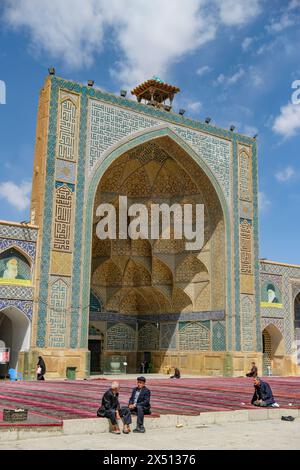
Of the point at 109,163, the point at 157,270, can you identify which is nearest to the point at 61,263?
the point at 109,163

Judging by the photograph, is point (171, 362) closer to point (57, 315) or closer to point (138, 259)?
point (138, 259)

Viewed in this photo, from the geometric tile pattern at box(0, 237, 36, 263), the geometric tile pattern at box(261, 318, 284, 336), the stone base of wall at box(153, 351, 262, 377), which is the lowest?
the stone base of wall at box(153, 351, 262, 377)

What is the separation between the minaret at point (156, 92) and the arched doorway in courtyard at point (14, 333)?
313 inches

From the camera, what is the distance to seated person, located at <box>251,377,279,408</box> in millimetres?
7247

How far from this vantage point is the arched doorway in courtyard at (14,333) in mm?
13515

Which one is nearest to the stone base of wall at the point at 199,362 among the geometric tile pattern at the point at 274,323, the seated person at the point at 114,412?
the geometric tile pattern at the point at 274,323

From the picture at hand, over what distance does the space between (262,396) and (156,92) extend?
42.5 ft

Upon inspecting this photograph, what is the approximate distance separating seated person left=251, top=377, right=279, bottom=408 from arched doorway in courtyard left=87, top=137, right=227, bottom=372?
9738 mm

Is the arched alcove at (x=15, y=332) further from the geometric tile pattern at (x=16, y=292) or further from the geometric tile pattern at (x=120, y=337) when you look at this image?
the geometric tile pattern at (x=120, y=337)

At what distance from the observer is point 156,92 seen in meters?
18.3

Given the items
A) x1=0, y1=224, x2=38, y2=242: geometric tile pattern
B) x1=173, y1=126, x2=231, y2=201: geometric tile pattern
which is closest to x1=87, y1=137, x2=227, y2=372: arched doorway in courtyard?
x1=173, y1=126, x2=231, y2=201: geometric tile pattern

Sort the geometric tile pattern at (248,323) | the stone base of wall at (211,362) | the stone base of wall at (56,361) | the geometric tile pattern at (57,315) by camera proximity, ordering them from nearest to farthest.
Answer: the stone base of wall at (56,361) < the geometric tile pattern at (57,315) < the stone base of wall at (211,362) < the geometric tile pattern at (248,323)

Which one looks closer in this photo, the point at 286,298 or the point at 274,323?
the point at 274,323

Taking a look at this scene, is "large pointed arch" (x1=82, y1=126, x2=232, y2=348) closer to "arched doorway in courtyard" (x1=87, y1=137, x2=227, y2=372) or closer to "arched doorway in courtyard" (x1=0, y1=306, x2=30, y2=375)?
"arched doorway in courtyard" (x1=87, y1=137, x2=227, y2=372)
